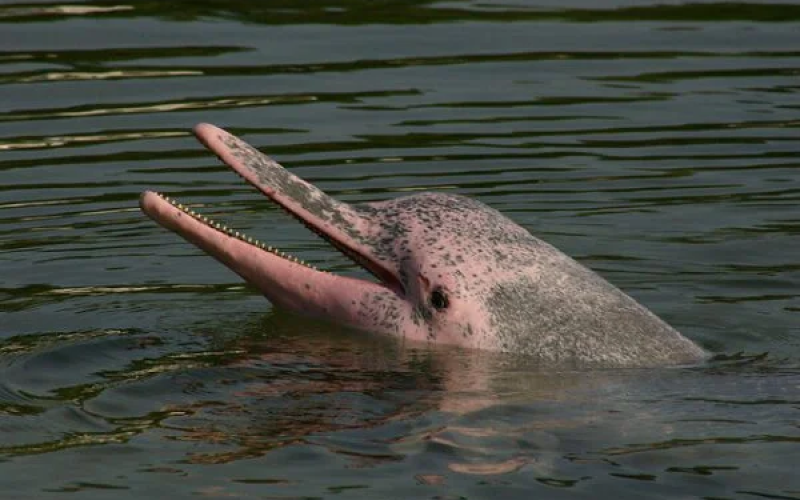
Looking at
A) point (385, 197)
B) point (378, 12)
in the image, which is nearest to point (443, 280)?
point (385, 197)

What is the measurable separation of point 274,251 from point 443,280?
0.93 meters

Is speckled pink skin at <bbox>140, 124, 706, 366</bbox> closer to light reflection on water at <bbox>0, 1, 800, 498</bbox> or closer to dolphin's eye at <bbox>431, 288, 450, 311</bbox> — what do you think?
dolphin's eye at <bbox>431, 288, 450, 311</bbox>

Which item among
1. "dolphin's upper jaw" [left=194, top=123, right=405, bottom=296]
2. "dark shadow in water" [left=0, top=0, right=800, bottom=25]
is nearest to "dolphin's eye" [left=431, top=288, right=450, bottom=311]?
"dolphin's upper jaw" [left=194, top=123, right=405, bottom=296]

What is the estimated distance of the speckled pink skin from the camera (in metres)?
10.7

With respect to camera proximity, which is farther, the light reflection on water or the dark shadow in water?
the dark shadow in water

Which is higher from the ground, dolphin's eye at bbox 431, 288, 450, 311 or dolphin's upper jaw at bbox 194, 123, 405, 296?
dolphin's upper jaw at bbox 194, 123, 405, 296

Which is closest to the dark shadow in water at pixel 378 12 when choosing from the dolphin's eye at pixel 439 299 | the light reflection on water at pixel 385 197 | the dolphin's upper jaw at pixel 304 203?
the light reflection on water at pixel 385 197

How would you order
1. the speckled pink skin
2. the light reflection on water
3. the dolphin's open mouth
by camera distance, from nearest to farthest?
the light reflection on water → the speckled pink skin → the dolphin's open mouth

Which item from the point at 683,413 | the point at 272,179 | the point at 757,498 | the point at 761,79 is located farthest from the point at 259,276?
the point at 761,79

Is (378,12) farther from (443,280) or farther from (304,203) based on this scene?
(443,280)

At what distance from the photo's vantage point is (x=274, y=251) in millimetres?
11086

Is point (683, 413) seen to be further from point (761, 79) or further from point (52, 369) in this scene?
point (761, 79)

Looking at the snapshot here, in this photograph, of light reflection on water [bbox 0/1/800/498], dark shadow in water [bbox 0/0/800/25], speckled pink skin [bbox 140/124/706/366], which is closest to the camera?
light reflection on water [bbox 0/1/800/498]

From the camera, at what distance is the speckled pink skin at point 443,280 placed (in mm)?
10703
